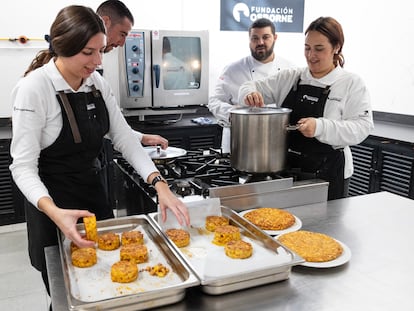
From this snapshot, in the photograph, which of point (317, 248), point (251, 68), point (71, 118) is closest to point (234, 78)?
point (251, 68)

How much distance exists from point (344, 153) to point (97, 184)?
4.52ft

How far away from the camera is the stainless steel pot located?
72.7 inches

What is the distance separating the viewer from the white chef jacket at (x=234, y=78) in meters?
3.25

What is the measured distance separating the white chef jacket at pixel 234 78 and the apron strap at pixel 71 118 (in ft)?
5.60

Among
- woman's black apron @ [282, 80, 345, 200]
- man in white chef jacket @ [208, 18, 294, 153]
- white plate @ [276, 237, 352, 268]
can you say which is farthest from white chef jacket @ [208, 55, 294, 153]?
white plate @ [276, 237, 352, 268]

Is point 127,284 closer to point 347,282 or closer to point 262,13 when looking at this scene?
point 347,282

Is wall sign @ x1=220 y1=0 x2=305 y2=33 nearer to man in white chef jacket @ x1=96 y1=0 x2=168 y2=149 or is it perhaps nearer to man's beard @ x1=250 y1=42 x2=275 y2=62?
man's beard @ x1=250 y1=42 x2=275 y2=62

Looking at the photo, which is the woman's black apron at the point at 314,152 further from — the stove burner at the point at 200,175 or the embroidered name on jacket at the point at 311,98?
the stove burner at the point at 200,175

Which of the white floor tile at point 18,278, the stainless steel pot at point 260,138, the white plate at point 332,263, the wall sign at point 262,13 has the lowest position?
the white floor tile at point 18,278

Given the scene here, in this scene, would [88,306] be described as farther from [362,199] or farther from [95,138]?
[362,199]

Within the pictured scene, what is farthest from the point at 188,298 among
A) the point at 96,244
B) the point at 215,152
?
the point at 215,152

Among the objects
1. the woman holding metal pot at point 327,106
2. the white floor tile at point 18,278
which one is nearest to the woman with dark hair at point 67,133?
the woman holding metal pot at point 327,106

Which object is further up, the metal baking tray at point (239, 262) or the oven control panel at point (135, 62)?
the oven control panel at point (135, 62)

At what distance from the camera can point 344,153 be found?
2285 mm
